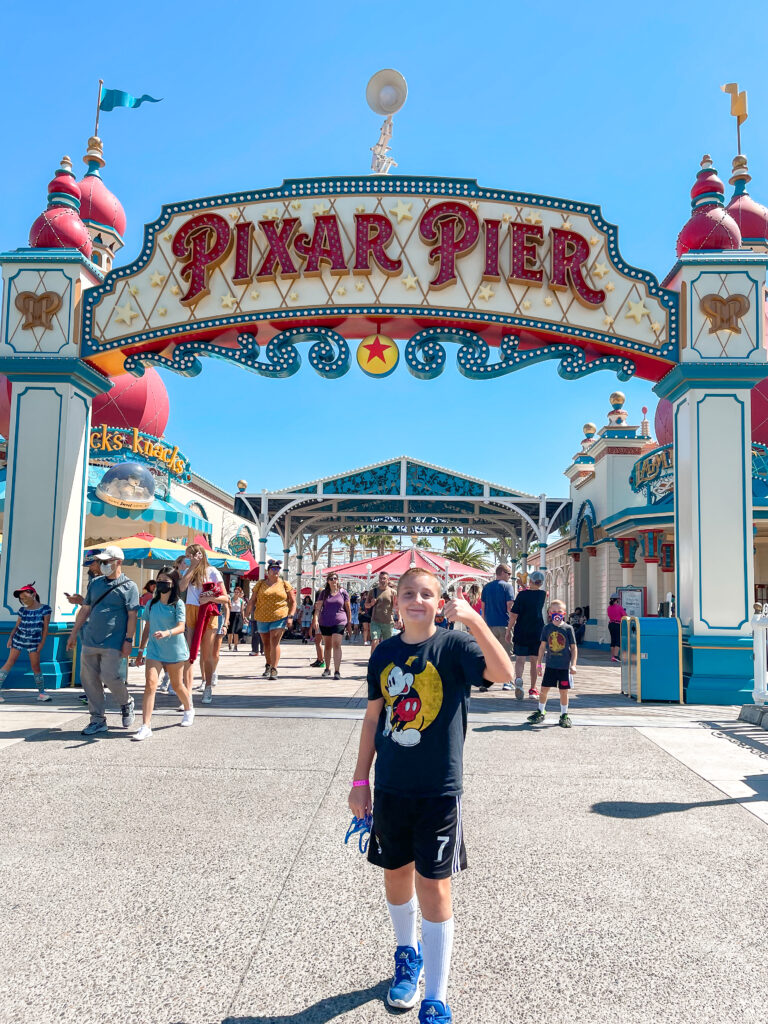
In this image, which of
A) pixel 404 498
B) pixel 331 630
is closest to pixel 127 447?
pixel 404 498

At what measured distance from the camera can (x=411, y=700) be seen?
2764 mm

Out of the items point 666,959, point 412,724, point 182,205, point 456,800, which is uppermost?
point 182,205

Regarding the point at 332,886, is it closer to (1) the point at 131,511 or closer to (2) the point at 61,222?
(2) the point at 61,222

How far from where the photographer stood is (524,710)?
30.0 feet

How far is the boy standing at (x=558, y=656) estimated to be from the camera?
808 centimetres

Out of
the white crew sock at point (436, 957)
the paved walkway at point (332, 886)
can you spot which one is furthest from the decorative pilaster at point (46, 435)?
the white crew sock at point (436, 957)

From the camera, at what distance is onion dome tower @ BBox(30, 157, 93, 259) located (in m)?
10.9

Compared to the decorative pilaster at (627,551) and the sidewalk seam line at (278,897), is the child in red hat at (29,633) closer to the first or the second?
the sidewalk seam line at (278,897)

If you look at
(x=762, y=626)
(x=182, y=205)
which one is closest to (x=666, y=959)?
(x=762, y=626)

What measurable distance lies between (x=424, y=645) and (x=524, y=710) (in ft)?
22.0

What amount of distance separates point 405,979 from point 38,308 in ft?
33.8

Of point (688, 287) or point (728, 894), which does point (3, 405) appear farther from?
point (728, 894)

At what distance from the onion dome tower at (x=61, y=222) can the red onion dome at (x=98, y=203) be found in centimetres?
1415

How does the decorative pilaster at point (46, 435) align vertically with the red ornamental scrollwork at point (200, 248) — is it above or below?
below
